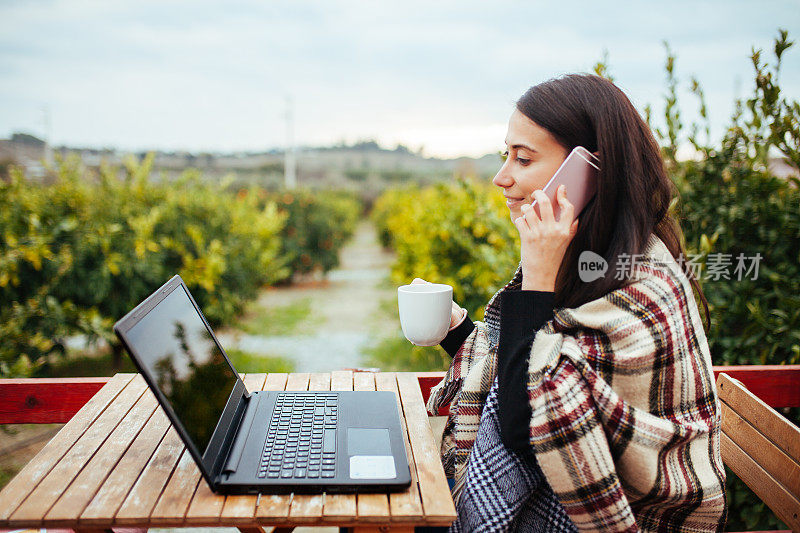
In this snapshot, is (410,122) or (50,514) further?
(410,122)

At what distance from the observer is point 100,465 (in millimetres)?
1185

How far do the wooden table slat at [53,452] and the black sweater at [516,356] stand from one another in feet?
3.28

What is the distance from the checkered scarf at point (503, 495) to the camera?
1255 millimetres

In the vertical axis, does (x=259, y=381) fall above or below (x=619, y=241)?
below

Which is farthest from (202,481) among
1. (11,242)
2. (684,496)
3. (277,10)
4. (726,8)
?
(277,10)

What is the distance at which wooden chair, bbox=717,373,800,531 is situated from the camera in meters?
1.38

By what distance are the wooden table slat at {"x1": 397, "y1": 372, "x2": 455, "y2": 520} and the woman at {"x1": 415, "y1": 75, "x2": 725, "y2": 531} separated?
126mm

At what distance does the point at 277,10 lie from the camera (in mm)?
5949

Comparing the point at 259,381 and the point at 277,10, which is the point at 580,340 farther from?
the point at 277,10

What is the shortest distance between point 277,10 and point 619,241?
5.71 meters

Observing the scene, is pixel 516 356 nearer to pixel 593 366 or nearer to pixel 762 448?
pixel 593 366

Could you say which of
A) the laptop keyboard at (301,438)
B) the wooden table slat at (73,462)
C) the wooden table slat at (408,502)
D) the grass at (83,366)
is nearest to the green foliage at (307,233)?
the grass at (83,366)

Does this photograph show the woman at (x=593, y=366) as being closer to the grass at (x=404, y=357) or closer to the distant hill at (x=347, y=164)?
the grass at (x=404, y=357)

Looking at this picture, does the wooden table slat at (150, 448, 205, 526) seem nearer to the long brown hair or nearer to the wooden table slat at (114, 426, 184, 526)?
the wooden table slat at (114, 426, 184, 526)
